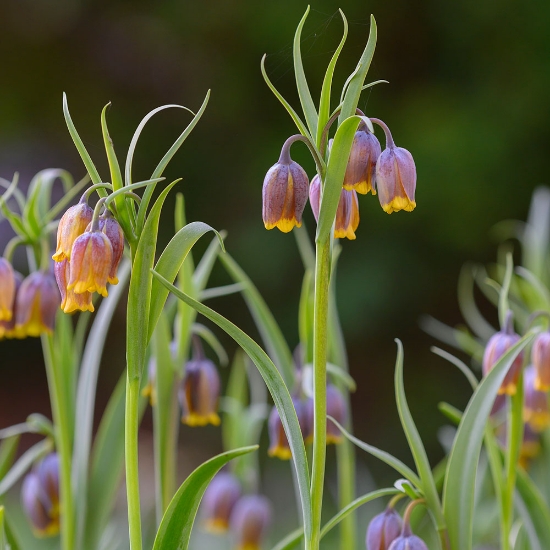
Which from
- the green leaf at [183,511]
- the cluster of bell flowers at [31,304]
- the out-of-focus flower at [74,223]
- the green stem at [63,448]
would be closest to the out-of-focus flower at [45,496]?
the green stem at [63,448]

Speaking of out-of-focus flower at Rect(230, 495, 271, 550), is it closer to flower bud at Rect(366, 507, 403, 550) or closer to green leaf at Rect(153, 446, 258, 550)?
flower bud at Rect(366, 507, 403, 550)

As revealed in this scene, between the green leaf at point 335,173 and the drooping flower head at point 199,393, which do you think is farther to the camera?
the drooping flower head at point 199,393

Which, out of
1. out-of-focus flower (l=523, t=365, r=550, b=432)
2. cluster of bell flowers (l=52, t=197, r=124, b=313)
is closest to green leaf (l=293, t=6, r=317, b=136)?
cluster of bell flowers (l=52, t=197, r=124, b=313)

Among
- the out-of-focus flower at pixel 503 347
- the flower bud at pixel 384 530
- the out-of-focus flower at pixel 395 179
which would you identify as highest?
the out-of-focus flower at pixel 395 179

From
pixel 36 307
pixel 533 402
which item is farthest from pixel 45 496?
pixel 533 402

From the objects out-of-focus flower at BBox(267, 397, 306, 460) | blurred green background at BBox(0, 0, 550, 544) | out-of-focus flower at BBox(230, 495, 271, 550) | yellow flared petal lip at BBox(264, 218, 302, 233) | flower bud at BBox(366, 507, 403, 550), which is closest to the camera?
yellow flared petal lip at BBox(264, 218, 302, 233)

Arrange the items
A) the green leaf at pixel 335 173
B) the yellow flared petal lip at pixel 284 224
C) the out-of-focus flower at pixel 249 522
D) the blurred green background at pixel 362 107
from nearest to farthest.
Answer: the green leaf at pixel 335 173, the yellow flared petal lip at pixel 284 224, the out-of-focus flower at pixel 249 522, the blurred green background at pixel 362 107

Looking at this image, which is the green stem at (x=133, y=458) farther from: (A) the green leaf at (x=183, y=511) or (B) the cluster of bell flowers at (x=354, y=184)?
(B) the cluster of bell flowers at (x=354, y=184)
